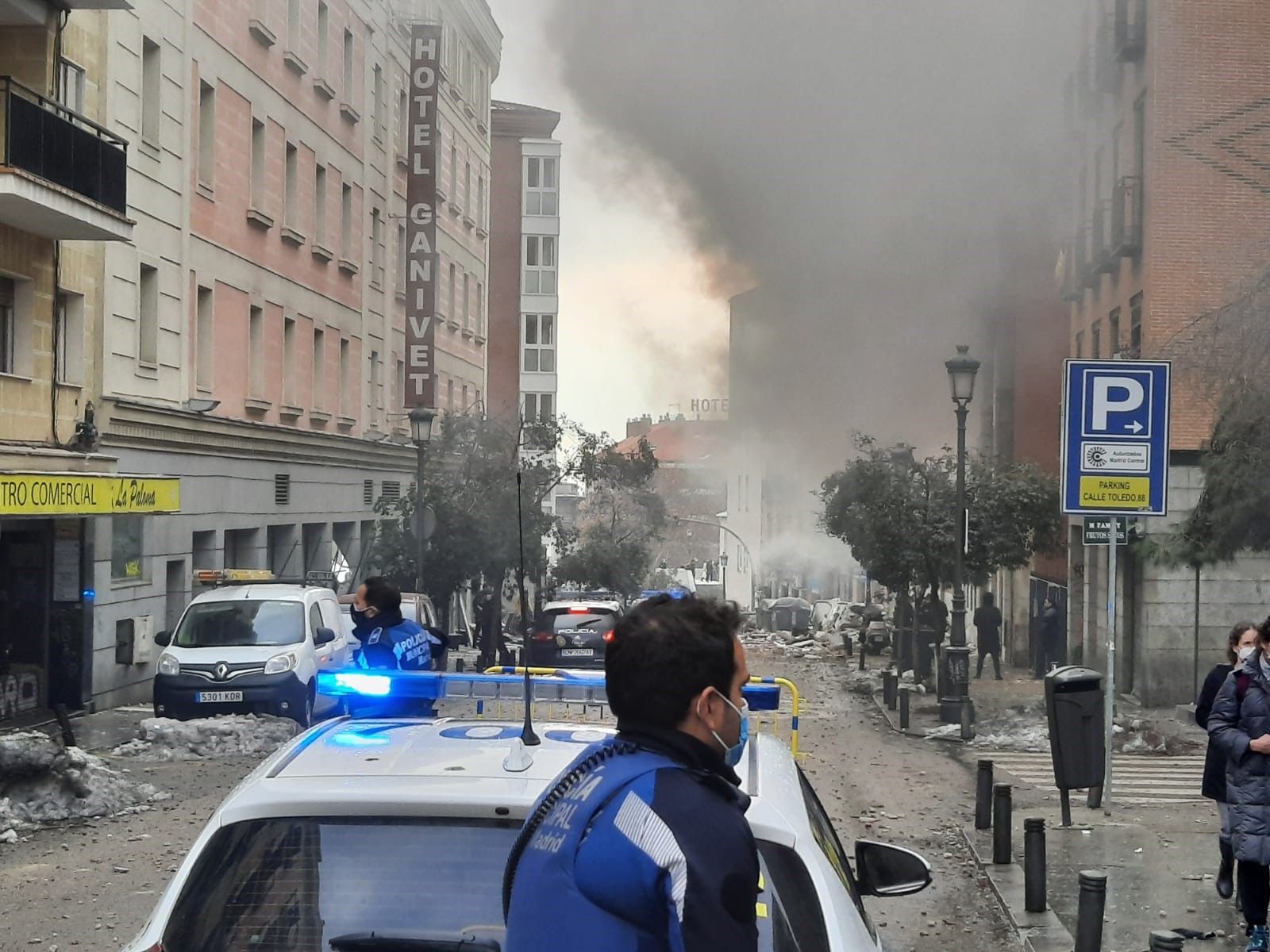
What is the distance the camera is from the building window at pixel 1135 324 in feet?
82.7

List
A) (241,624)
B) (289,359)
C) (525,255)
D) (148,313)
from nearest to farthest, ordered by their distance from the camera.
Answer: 1. (241,624)
2. (148,313)
3. (289,359)
4. (525,255)

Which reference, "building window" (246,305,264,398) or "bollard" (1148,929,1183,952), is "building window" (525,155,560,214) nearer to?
"building window" (246,305,264,398)

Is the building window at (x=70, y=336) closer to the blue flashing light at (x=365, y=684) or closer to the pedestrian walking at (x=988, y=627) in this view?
the blue flashing light at (x=365, y=684)

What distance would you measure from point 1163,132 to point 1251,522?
9082mm

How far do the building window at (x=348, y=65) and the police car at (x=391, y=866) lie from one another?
100ft

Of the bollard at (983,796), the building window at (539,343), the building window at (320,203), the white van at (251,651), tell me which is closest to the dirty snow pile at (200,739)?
the white van at (251,651)

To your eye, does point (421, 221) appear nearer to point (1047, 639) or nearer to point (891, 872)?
point (1047, 639)

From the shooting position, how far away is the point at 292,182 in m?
28.8

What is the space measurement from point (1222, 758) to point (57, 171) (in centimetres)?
1373

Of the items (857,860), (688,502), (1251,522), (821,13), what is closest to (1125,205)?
(821,13)

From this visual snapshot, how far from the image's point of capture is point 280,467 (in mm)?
27875

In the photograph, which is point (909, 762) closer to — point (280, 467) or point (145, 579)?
point (145, 579)

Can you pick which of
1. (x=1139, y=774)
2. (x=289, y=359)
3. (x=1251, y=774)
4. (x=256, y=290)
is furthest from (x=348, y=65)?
(x=1251, y=774)

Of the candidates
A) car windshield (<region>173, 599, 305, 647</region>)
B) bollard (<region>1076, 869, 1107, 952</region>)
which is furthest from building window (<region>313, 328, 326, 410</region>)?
bollard (<region>1076, 869, 1107, 952</region>)
